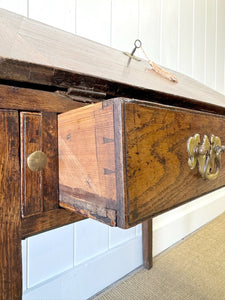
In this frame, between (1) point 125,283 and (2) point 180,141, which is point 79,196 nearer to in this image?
(2) point 180,141

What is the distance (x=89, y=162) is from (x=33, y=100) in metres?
0.10

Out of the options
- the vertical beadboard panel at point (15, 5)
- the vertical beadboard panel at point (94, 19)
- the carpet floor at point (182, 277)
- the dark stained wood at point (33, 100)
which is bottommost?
the carpet floor at point (182, 277)

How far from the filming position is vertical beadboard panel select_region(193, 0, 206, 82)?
137 cm

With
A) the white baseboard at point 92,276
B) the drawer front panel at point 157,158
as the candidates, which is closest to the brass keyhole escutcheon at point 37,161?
the drawer front panel at point 157,158

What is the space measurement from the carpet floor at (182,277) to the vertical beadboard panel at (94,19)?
1.00 m

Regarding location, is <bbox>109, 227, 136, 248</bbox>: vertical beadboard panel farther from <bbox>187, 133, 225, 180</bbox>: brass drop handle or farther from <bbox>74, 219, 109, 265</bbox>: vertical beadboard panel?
<bbox>187, 133, 225, 180</bbox>: brass drop handle

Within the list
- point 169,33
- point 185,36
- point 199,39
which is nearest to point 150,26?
point 169,33

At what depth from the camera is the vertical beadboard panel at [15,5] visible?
0.61 m

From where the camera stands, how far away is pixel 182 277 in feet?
3.11

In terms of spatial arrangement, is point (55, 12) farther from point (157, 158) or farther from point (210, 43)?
point (210, 43)

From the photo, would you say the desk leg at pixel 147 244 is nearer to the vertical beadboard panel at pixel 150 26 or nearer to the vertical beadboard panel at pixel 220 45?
the vertical beadboard panel at pixel 150 26

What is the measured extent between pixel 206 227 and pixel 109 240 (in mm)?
819

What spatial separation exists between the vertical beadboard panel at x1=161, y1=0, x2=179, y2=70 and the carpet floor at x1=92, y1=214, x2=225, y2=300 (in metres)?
1.00

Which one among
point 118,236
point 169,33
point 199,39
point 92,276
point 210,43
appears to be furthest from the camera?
point 210,43
